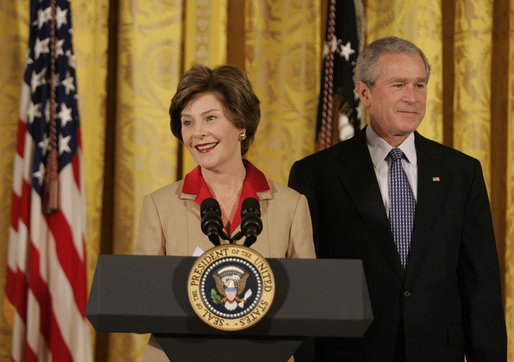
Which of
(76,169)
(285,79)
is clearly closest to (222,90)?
(76,169)

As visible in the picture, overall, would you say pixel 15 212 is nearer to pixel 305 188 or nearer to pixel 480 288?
pixel 305 188

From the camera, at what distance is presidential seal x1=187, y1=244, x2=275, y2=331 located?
1.42 meters

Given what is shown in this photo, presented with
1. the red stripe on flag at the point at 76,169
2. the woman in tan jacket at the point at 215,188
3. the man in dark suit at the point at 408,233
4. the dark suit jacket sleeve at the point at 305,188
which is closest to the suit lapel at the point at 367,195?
the man in dark suit at the point at 408,233

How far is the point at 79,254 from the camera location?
312cm

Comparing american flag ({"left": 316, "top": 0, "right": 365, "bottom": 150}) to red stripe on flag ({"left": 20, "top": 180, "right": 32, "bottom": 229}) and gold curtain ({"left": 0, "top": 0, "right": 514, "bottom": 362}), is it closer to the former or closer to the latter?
gold curtain ({"left": 0, "top": 0, "right": 514, "bottom": 362})

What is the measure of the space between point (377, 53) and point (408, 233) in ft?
2.05

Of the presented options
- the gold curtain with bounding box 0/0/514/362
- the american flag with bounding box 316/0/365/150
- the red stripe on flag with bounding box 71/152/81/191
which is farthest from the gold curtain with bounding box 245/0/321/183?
the red stripe on flag with bounding box 71/152/81/191

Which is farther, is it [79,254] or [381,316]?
[79,254]

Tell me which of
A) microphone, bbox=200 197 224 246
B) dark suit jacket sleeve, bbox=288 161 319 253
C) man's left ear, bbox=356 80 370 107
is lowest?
microphone, bbox=200 197 224 246

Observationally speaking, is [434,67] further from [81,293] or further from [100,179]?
[81,293]

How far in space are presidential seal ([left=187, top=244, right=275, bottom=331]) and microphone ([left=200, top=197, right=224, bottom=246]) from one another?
Result: 0.07 m

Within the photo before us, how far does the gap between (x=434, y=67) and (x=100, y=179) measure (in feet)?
6.06

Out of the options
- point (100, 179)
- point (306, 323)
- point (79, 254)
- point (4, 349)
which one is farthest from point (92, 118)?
point (306, 323)

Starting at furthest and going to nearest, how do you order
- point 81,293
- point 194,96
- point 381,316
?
point 81,293 < point 381,316 < point 194,96
